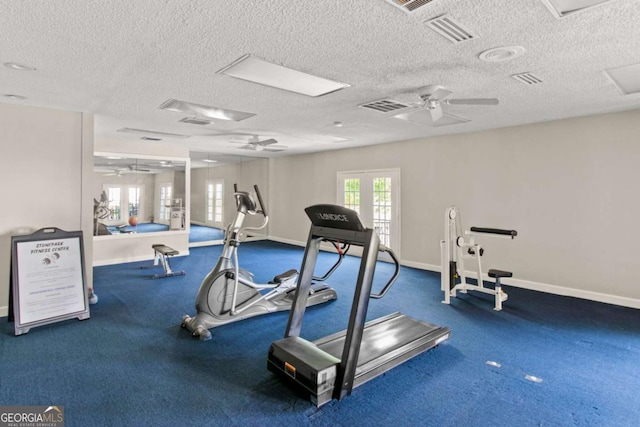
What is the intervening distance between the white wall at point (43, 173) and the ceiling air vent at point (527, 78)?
15.4 ft

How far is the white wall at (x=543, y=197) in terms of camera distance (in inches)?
164

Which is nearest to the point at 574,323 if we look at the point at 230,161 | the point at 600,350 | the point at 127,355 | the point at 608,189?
the point at 600,350

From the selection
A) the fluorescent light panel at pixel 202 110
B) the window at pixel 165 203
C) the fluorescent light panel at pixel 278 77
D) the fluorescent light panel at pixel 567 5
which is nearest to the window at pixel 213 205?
the window at pixel 165 203

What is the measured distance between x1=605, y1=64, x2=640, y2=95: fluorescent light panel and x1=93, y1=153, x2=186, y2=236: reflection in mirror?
6938mm

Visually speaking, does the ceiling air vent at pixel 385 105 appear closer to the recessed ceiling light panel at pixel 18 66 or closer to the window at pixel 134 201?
the recessed ceiling light panel at pixel 18 66

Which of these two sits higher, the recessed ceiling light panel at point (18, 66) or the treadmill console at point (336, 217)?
the recessed ceiling light panel at point (18, 66)

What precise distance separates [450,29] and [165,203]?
6.53 metres

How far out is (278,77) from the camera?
9.93ft

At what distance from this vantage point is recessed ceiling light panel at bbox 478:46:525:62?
241 cm

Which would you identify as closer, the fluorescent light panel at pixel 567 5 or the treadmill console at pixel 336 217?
the fluorescent light panel at pixel 567 5

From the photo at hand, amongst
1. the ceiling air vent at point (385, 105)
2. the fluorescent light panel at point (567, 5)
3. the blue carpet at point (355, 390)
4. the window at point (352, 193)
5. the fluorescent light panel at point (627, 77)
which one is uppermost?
the fluorescent light panel at point (627, 77)

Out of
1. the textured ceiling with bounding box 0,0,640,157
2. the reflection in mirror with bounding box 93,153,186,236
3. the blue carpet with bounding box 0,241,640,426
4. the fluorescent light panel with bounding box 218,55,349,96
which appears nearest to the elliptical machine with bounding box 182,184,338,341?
the blue carpet with bounding box 0,241,640,426

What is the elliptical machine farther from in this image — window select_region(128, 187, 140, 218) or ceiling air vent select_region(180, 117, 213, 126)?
window select_region(128, 187, 140, 218)

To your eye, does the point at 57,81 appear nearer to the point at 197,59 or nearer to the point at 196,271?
the point at 197,59
